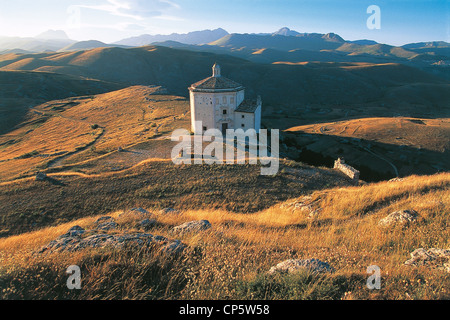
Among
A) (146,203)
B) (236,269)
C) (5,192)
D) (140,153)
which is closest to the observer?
A: (236,269)

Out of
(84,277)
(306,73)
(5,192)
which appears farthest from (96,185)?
(306,73)

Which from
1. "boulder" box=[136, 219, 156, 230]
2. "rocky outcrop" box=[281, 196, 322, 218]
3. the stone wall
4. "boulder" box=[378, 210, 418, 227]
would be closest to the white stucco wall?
the stone wall

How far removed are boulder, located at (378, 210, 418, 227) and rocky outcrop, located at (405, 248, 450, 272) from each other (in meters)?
2.47

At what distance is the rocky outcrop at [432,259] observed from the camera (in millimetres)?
5617

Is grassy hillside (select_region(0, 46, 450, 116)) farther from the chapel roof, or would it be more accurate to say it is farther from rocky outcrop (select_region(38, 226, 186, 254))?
rocky outcrop (select_region(38, 226, 186, 254))

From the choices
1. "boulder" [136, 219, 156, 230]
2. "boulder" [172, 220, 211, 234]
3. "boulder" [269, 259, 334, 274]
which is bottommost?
"boulder" [136, 219, 156, 230]

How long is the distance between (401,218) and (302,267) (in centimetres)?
594

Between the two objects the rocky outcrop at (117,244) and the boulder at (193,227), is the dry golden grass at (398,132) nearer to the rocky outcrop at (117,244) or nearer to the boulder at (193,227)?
the boulder at (193,227)

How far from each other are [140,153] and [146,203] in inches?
553

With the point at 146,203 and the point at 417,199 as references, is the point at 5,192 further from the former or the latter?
the point at 417,199

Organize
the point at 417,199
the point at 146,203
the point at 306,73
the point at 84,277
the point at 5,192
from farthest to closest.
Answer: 1. the point at 306,73
2. the point at 5,192
3. the point at 146,203
4. the point at 417,199
5. the point at 84,277

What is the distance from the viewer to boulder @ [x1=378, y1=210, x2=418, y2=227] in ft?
28.3

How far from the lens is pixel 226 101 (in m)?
37.5
